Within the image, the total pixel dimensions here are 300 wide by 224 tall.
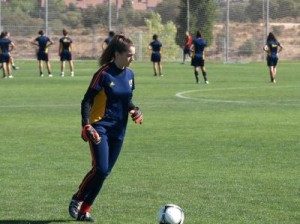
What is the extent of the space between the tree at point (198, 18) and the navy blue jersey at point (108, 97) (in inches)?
2347

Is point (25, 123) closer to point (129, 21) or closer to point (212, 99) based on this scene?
point (212, 99)

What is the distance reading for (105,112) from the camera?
33.7ft

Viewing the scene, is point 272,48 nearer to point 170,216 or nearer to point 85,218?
point 85,218

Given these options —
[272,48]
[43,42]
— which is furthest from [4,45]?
[272,48]

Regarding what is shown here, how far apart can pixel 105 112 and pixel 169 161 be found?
17.9 feet

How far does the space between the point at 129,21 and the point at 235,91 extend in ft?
159

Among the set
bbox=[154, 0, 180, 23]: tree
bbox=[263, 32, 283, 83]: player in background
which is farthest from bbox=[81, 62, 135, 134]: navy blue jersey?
bbox=[154, 0, 180, 23]: tree

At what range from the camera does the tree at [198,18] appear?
232 feet

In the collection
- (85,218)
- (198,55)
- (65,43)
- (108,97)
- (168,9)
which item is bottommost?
(85,218)

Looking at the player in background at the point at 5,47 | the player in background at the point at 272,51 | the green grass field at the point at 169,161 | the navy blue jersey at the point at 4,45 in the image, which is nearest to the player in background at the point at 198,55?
the player in background at the point at 272,51

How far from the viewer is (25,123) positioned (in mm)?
22484

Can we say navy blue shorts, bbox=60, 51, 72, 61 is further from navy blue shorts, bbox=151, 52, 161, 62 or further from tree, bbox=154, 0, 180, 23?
tree, bbox=154, 0, 180, 23

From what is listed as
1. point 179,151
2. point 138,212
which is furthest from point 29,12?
point 138,212

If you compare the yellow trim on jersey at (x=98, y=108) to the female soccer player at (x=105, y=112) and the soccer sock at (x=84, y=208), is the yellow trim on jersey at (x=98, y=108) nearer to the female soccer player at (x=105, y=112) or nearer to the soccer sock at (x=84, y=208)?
the female soccer player at (x=105, y=112)
